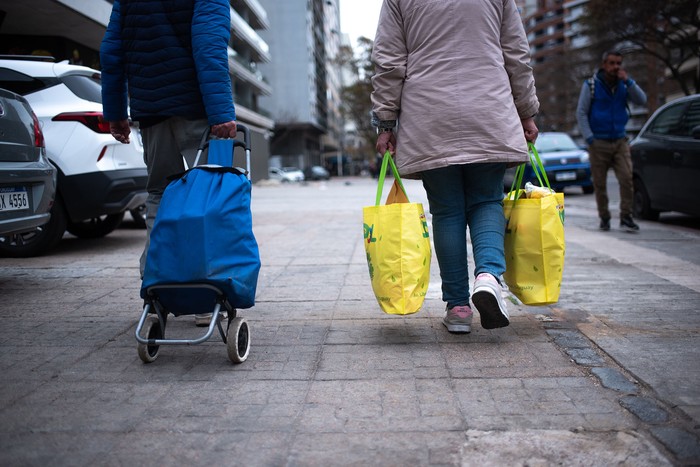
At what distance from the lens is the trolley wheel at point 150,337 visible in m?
2.85

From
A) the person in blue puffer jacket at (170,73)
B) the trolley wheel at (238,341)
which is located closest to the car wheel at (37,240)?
the person in blue puffer jacket at (170,73)

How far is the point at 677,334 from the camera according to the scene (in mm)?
3217

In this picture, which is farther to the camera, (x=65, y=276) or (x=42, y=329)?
(x=65, y=276)

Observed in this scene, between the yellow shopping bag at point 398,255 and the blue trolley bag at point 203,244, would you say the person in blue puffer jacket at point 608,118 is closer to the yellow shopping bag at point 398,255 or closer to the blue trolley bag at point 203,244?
the yellow shopping bag at point 398,255

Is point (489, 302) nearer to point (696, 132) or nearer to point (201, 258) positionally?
point (201, 258)

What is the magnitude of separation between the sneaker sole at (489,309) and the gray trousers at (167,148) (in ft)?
5.23

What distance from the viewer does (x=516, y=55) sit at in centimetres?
333

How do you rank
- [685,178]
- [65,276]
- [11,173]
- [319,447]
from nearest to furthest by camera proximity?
[319,447] < [11,173] < [65,276] < [685,178]

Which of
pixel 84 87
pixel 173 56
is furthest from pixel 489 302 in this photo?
pixel 84 87

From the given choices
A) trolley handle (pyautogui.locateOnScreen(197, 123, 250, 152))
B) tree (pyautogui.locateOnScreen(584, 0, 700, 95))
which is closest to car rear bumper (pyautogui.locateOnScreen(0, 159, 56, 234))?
trolley handle (pyautogui.locateOnScreen(197, 123, 250, 152))

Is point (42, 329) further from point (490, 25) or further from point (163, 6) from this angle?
point (490, 25)

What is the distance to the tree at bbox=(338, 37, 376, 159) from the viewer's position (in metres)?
53.6

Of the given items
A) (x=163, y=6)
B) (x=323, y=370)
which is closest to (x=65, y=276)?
(x=163, y=6)

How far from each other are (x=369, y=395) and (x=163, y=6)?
2204 mm
